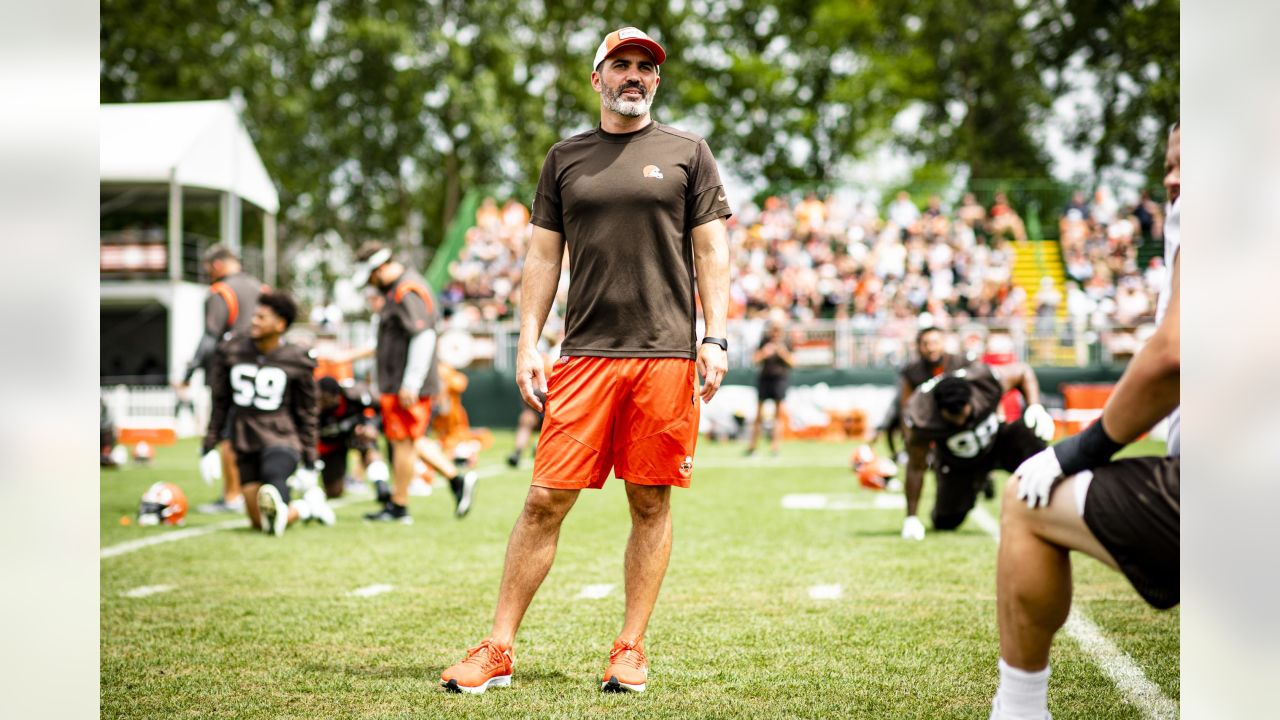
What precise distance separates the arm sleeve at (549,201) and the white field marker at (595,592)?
245cm

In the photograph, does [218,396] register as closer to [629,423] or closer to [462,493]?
[462,493]

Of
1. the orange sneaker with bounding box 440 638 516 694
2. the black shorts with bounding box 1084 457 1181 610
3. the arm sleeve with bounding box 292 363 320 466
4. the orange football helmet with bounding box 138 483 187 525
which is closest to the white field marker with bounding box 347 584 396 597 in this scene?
the orange sneaker with bounding box 440 638 516 694

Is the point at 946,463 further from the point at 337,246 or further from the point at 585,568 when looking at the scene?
the point at 337,246

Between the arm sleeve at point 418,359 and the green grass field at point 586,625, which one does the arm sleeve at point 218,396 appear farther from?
the arm sleeve at point 418,359

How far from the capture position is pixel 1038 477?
2.88 meters

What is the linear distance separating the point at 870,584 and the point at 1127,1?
34750 mm

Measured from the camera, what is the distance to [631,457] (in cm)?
443

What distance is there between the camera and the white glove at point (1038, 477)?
2.87 m

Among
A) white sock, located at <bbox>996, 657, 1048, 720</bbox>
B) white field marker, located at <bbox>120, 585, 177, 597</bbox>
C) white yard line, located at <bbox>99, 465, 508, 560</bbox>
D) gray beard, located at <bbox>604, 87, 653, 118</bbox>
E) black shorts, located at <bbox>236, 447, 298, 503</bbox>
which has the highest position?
gray beard, located at <bbox>604, 87, 653, 118</bbox>

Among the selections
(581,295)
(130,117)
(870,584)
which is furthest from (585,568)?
(130,117)

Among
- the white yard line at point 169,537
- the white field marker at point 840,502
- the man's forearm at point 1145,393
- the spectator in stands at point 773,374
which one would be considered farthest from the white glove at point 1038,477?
the spectator in stands at point 773,374

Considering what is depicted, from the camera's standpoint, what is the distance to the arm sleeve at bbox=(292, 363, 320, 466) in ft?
29.3

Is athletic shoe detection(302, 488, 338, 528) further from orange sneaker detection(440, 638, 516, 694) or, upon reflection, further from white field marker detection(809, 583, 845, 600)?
orange sneaker detection(440, 638, 516, 694)

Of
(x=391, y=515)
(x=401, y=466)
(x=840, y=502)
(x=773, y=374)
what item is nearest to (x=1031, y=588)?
(x=401, y=466)
